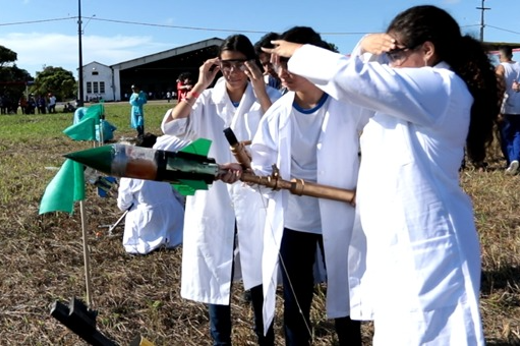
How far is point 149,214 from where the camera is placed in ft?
17.7

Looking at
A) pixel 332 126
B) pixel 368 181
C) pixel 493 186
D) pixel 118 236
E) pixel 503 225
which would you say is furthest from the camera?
pixel 493 186

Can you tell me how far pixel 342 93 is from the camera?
1.79 meters

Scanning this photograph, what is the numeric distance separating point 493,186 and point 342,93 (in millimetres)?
5342

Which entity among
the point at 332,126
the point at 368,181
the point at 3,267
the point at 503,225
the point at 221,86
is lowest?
the point at 3,267

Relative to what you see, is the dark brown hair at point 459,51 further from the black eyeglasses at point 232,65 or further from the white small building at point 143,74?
the white small building at point 143,74

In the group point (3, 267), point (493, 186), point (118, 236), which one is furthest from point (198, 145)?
point (493, 186)

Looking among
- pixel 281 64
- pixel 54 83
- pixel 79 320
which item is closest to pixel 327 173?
pixel 281 64

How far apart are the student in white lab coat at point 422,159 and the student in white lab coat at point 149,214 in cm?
354

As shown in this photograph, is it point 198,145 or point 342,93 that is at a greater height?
point 342,93

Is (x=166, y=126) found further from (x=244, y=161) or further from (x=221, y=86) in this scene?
(x=244, y=161)

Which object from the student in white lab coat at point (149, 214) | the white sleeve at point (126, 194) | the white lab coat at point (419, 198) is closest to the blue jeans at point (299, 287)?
the white lab coat at point (419, 198)

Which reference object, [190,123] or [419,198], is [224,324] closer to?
[190,123]

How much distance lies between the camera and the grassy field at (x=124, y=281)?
342 cm

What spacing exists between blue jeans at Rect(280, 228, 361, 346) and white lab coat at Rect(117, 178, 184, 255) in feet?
9.02
